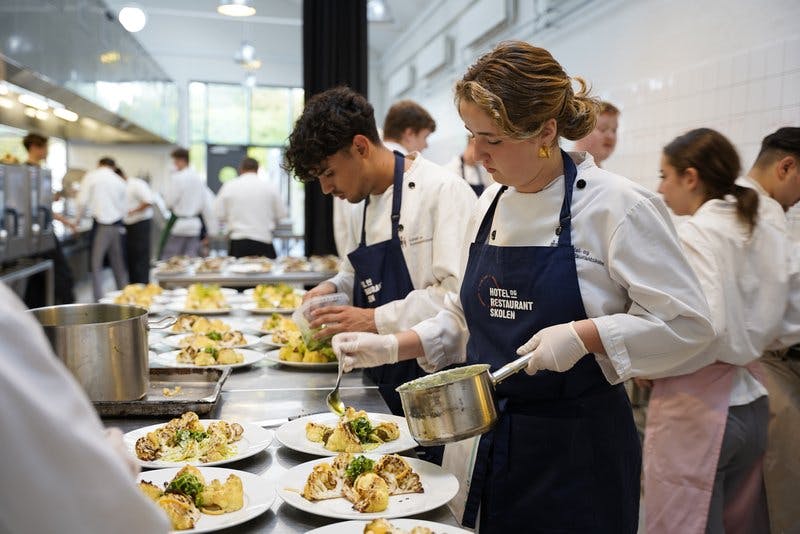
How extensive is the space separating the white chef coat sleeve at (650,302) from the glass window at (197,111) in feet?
45.3

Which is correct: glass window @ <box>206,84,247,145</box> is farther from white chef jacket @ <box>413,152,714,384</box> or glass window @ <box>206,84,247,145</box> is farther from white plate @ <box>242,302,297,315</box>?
white chef jacket @ <box>413,152,714,384</box>

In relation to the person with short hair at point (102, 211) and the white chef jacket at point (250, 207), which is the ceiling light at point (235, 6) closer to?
the white chef jacket at point (250, 207)

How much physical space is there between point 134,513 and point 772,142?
8.38ft

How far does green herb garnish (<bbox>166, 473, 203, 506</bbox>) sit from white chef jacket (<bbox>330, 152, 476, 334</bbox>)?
98 cm

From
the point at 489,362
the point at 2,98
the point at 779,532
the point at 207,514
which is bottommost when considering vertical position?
the point at 779,532

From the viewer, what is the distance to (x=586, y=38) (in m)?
5.38

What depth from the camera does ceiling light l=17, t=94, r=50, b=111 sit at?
6.92m

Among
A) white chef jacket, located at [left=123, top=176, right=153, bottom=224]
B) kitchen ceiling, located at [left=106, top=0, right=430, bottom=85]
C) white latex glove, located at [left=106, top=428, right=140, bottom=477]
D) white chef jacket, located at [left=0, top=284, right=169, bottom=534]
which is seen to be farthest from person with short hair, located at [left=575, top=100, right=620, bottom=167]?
kitchen ceiling, located at [left=106, top=0, right=430, bottom=85]

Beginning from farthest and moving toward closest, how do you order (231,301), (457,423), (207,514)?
(231,301) < (457,423) < (207,514)

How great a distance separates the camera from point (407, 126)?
455 cm

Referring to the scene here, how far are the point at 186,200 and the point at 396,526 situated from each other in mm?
8468

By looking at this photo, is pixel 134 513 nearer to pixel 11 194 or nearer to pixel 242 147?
pixel 11 194

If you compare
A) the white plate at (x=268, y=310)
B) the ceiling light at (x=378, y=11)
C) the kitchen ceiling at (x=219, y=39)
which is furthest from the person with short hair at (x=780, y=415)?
the kitchen ceiling at (x=219, y=39)

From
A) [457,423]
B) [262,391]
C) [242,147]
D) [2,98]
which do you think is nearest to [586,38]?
[262,391]
